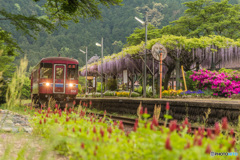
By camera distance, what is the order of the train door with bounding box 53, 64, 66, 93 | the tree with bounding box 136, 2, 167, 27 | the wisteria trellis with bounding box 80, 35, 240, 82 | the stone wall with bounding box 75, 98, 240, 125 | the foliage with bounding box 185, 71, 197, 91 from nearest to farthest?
the stone wall with bounding box 75, 98, 240, 125
the train door with bounding box 53, 64, 66, 93
the foliage with bounding box 185, 71, 197, 91
the wisteria trellis with bounding box 80, 35, 240, 82
the tree with bounding box 136, 2, 167, 27

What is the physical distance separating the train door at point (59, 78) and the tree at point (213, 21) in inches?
754

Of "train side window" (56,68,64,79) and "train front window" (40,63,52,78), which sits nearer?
"train front window" (40,63,52,78)

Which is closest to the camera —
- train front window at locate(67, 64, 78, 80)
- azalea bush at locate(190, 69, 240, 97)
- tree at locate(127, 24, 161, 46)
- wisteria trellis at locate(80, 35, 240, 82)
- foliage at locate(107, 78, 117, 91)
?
azalea bush at locate(190, 69, 240, 97)

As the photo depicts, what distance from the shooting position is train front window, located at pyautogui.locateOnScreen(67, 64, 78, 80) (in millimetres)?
14320

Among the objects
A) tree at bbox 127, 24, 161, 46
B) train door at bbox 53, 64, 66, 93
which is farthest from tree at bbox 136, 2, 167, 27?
train door at bbox 53, 64, 66, 93

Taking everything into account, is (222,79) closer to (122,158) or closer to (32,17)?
(32,17)

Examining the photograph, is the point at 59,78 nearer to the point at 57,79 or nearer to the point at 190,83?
the point at 57,79

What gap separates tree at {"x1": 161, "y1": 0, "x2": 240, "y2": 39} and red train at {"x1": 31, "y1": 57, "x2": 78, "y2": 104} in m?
18.8

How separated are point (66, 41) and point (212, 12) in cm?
6153

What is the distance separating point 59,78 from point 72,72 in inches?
28.6

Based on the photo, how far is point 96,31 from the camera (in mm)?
90438

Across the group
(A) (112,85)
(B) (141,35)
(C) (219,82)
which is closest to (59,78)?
(C) (219,82)

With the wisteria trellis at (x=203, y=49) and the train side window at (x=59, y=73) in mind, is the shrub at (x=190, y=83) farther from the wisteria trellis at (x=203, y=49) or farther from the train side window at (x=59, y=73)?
the train side window at (x=59, y=73)

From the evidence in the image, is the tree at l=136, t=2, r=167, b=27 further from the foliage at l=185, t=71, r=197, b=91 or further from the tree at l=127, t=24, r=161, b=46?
the foliage at l=185, t=71, r=197, b=91
